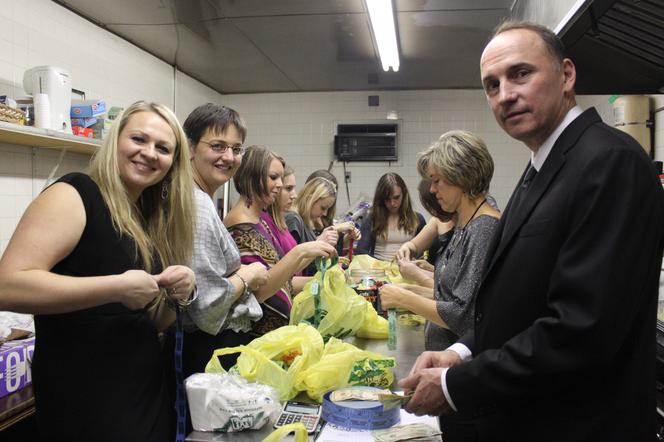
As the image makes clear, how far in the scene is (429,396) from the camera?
48.1 inches

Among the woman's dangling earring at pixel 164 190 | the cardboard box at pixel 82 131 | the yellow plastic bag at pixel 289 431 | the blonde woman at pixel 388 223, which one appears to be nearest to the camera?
the yellow plastic bag at pixel 289 431

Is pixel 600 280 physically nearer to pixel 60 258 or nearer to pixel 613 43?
pixel 613 43

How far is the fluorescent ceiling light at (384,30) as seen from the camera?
160 inches

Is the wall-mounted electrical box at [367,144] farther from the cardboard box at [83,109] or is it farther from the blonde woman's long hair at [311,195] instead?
the cardboard box at [83,109]

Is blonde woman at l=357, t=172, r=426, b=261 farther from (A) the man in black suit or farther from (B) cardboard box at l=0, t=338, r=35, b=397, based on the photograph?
(A) the man in black suit

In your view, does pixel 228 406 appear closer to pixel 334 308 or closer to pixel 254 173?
pixel 334 308

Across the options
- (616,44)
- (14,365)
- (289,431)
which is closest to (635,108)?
(616,44)

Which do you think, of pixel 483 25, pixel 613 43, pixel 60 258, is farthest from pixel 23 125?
pixel 483 25

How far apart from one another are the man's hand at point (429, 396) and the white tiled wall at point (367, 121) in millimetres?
6461

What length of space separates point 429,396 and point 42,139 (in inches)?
140

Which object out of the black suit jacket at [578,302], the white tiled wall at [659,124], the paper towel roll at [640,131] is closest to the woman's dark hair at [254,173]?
the black suit jacket at [578,302]

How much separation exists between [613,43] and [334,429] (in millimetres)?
1537

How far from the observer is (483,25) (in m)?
4.84

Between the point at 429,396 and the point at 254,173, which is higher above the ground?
the point at 254,173
